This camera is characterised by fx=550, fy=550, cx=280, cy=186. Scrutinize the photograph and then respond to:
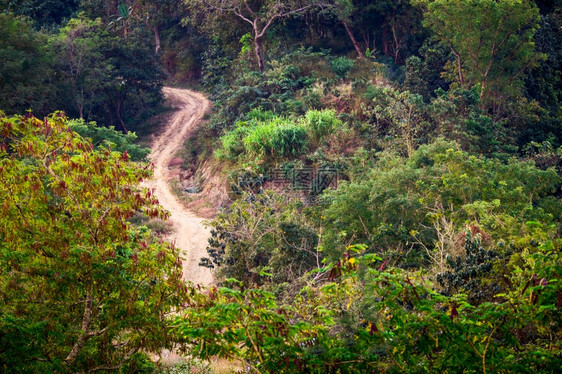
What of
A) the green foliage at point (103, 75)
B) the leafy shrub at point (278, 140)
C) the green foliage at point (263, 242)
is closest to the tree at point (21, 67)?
the green foliage at point (103, 75)

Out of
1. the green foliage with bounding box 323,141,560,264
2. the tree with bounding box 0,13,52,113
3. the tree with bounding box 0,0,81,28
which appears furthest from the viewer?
the tree with bounding box 0,0,81,28

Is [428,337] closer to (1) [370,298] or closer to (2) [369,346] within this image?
(2) [369,346]

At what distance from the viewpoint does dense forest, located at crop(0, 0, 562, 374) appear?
6152 mm

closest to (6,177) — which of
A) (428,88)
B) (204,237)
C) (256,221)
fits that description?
(256,221)

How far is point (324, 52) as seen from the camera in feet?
100

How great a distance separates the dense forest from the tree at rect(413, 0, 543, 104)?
10cm

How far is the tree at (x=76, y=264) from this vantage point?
712cm

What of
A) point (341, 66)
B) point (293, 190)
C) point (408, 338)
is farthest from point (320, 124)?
point (408, 338)

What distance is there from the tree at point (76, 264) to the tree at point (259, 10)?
73.2 feet

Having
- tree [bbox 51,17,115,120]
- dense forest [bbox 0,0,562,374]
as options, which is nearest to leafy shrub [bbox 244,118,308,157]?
dense forest [bbox 0,0,562,374]

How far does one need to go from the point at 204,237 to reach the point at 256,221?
17.4 feet

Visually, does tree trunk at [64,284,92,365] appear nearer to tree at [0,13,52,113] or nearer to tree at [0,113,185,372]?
tree at [0,113,185,372]

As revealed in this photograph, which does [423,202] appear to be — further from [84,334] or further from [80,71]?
[80,71]

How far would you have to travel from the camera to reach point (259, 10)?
30.0 m
